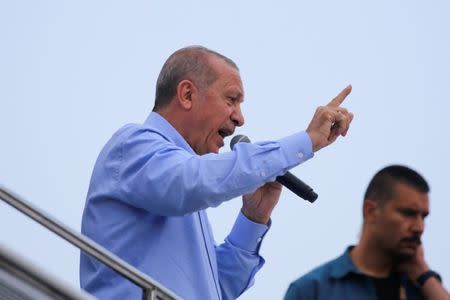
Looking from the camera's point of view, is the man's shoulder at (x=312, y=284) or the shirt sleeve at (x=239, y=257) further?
the shirt sleeve at (x=239, y=257)

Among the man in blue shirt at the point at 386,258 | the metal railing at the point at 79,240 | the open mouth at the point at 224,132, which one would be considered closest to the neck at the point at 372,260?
the man in blue shirt at the point at 386,258

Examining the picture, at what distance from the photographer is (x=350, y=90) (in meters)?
3.40

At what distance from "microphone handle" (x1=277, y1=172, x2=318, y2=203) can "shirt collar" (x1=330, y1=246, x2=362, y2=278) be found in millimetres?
1474

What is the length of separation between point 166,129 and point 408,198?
171 centimetres

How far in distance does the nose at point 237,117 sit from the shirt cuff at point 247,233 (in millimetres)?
363

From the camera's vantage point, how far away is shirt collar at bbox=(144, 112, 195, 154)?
382 cm

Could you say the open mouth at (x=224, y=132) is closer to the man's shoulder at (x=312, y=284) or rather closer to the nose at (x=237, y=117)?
the nose at (x=237, y=117)

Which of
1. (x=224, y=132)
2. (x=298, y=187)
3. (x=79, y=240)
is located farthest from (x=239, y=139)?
(x=79, y=240)

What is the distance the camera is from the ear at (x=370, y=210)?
2.27 metres

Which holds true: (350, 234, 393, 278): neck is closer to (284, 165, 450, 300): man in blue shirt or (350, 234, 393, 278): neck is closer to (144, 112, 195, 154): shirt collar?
(284, 165, 450, 300): man in blue shirt

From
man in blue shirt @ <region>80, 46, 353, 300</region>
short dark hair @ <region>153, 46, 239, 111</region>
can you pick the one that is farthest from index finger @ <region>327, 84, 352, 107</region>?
short dark hair @ <region>153, 46, 239, 111</region>

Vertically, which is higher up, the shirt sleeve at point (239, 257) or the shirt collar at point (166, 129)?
the shirt collar at point (166, 129)

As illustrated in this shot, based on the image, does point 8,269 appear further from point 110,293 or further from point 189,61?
point 189,61

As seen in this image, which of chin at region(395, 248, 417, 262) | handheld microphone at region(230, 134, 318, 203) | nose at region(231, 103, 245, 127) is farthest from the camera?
nose at region(231, 103, 245, 127)
